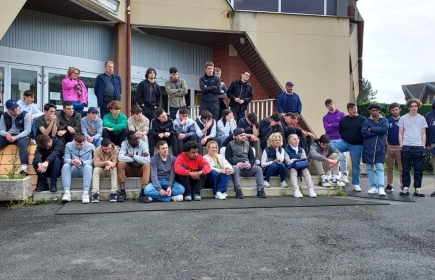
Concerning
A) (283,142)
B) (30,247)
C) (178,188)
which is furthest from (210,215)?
(283,142)

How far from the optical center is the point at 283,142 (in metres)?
9.95

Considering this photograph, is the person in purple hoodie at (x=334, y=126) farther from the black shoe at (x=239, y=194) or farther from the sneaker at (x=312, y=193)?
the black shoe at (x=239, y=194)

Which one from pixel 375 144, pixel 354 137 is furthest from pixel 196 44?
pixel 375 144

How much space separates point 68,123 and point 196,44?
771 centimetres

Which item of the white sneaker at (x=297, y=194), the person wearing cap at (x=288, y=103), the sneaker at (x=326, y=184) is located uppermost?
the person wearing cap at (x=288, y=103)

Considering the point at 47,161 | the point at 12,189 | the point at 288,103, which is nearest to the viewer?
the point at 12,189

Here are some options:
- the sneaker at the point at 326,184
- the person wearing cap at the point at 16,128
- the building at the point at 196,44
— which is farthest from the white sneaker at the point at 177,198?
the building at the point at 196,44

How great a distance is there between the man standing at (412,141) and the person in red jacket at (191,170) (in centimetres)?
421

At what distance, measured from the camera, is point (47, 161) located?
7.86m

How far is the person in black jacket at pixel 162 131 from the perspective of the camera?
9.09 meters

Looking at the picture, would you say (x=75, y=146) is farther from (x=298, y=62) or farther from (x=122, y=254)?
(x=298, y=62)

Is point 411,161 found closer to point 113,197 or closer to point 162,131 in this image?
point 162,131

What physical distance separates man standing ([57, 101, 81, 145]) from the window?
7218 mm

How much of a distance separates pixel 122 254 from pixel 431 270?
314 centimetres
